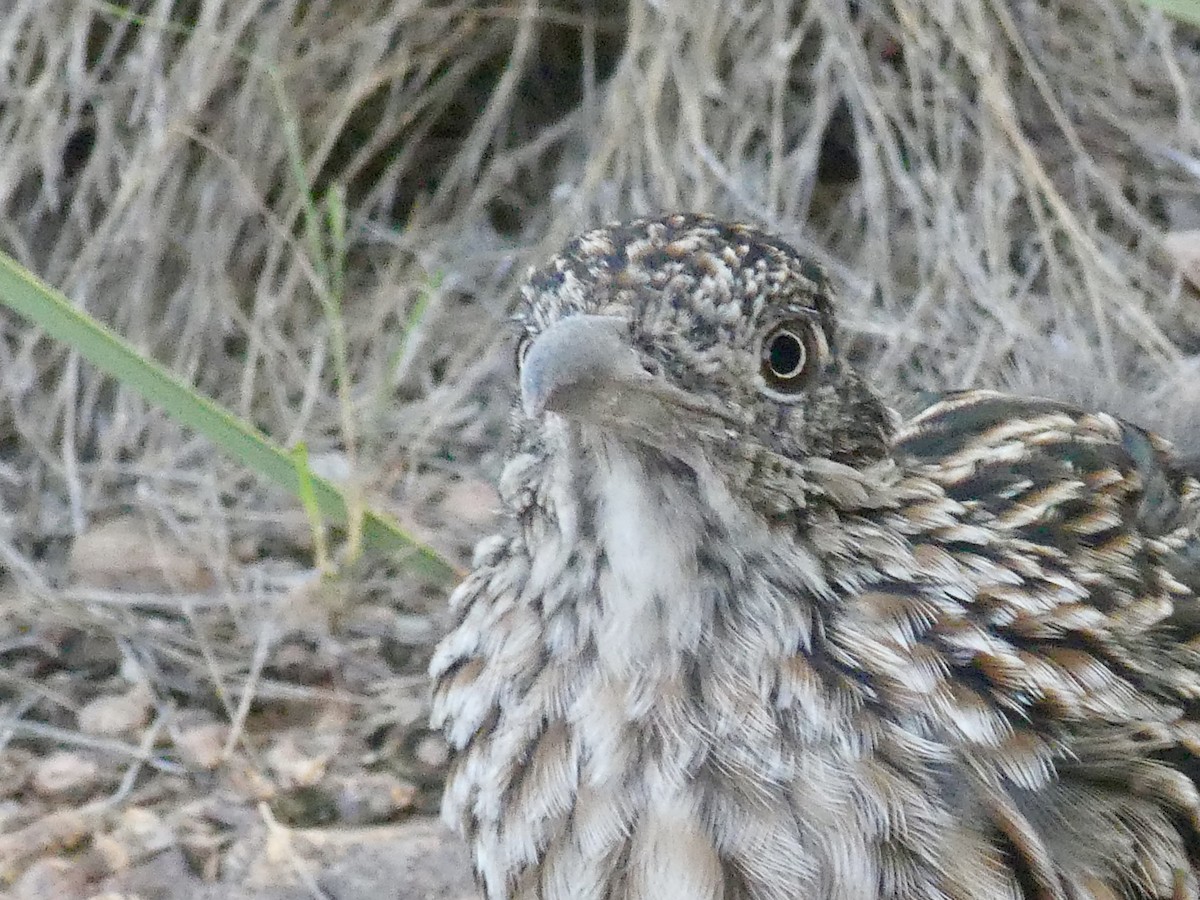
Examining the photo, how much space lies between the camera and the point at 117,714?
7.85 ft

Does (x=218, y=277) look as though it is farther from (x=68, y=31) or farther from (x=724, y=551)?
(x=724, y=551)

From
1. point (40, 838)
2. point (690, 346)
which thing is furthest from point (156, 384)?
point (690, 346)

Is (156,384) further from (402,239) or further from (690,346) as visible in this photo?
(402,239)

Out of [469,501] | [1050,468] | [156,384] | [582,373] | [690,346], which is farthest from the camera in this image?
[469,501]

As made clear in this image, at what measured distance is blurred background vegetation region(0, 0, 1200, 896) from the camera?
254 cm

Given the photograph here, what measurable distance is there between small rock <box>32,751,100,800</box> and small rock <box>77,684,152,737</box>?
2.5 inches

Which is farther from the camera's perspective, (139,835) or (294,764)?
(294,764)

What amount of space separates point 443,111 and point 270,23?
0.48 m

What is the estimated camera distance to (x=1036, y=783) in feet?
5.10

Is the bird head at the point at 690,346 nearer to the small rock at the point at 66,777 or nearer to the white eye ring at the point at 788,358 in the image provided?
the white eye ring at the point at 788,358

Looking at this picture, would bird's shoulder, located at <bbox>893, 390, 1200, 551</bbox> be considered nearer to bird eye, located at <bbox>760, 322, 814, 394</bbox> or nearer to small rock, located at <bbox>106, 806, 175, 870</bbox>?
bird eye, located at <bbox>760, 322, 814, 394</bbox>

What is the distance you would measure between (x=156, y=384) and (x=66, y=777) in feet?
2.16


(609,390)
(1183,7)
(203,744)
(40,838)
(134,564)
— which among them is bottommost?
(40,838)

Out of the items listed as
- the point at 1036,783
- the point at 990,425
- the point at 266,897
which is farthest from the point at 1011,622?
the point at 266,897
